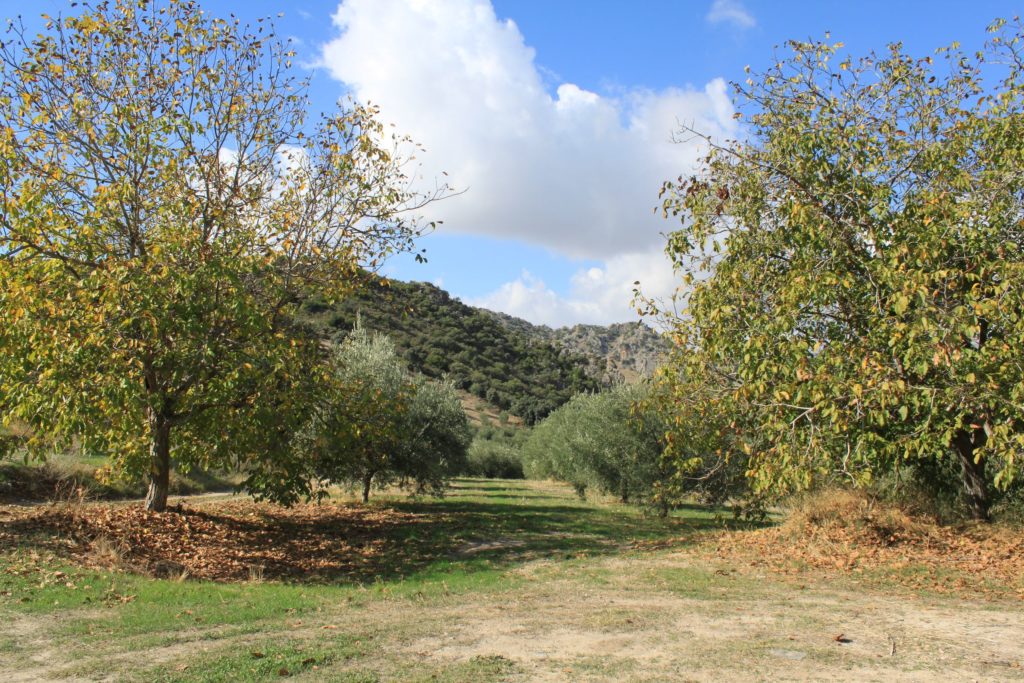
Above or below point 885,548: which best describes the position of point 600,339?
above

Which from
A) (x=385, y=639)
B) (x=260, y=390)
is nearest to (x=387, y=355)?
(x=260, y=390)

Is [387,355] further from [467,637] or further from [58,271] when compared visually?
[467,637]

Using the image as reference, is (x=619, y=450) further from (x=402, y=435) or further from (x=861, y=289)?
(x=861, y=289)

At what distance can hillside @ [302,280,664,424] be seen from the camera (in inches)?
3029

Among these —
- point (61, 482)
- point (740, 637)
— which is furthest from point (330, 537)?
point (740, 637)

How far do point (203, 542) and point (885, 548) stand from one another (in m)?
12.0

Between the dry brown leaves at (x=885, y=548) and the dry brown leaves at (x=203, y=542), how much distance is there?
22.7ft

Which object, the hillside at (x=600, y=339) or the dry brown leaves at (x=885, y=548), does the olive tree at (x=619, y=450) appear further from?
the hillside at (x=600, y=339)

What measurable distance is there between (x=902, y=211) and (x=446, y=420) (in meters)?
15.5

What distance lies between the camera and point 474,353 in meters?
92.2

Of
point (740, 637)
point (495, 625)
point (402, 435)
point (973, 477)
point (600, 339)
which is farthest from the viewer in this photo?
point (600, 339)

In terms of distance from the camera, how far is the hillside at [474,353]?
252 feet

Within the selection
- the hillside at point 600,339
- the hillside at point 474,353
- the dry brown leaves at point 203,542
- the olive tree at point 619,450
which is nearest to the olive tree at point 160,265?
the dry brown leaves at point 203,542

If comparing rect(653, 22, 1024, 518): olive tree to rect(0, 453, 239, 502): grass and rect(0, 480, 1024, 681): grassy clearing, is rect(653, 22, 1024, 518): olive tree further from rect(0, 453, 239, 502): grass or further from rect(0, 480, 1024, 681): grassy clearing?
rect(0, 453, 239, 502): grass
